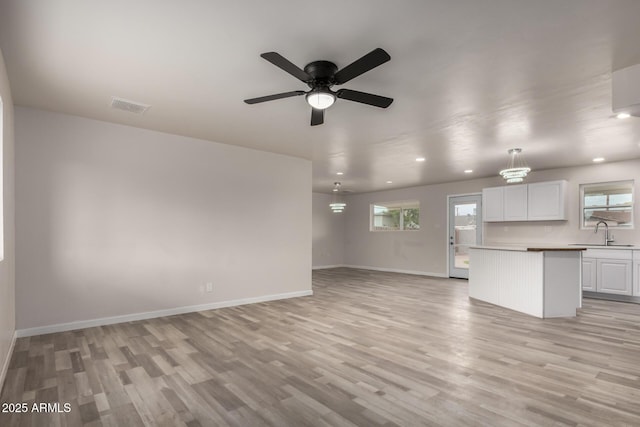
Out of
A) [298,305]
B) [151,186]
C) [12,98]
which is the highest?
[12,98]

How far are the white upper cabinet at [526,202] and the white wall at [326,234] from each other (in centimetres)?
500

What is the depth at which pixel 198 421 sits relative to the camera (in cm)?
213

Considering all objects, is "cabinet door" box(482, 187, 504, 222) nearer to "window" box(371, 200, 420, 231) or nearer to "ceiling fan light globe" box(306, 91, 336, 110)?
"window" box(371, 200, 420, 231)

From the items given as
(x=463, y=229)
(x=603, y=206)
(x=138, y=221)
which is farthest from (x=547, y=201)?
(x=138, y=221)

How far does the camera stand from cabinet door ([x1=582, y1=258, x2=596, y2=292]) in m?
6.19

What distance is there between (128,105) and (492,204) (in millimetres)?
7220

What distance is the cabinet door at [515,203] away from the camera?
23.3 feet

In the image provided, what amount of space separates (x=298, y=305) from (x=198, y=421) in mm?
3391

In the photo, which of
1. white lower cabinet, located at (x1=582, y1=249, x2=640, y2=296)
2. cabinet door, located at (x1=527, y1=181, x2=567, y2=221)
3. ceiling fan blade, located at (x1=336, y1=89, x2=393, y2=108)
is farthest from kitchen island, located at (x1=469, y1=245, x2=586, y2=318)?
ceiling fan blade, located at (x1=336, y1=89, x2=393, y2=108)

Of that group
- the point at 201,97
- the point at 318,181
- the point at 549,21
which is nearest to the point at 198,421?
the point at 201,97

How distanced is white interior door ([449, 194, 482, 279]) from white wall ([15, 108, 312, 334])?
15.6ft

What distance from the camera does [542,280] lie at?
4.74 metres

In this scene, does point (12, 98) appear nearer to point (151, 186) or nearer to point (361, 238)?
point (151, 186)

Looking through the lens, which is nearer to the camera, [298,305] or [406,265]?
[298,305]
